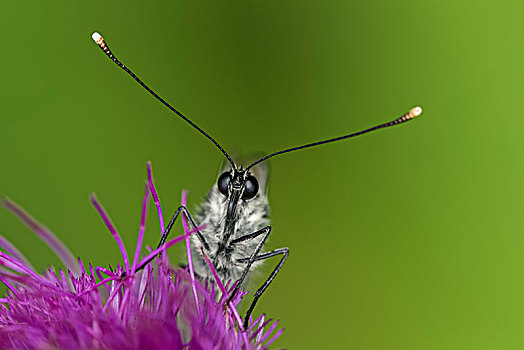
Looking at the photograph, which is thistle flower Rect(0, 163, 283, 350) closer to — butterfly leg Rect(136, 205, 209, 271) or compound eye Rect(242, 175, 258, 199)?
butterfly leg Rect(136, 205, 209, 271)

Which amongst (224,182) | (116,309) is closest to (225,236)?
(224,182)

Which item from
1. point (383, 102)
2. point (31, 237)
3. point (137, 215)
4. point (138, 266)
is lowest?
point (138, 266)

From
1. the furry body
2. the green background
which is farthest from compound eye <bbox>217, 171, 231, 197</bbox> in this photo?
→ the green background

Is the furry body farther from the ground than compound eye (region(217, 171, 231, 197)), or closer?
closer

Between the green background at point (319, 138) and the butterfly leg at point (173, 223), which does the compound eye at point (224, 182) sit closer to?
the butterfly leg at point (173, 223)

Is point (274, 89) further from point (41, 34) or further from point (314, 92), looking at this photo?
point (41, 34)

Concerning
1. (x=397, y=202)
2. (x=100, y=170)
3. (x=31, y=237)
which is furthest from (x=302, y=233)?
(x=31, y=237)

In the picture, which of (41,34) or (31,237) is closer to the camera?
(31,237)
